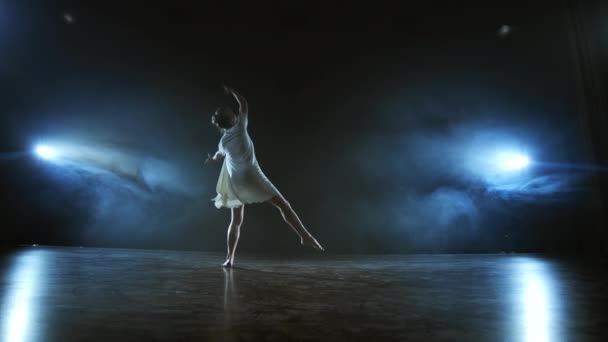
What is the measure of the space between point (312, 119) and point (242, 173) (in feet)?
8.09

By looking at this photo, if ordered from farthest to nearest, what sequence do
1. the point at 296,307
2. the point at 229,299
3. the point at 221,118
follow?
the point at 221,118 → the point at 229,299 → the point at 296,307

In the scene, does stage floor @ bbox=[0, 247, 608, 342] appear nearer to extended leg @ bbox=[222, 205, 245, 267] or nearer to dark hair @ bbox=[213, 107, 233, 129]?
extended leg @ bbox=[222, 205, 245, 267]

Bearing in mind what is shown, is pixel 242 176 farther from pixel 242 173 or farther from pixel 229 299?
pixel 229 299

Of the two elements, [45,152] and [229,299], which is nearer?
[229,299]

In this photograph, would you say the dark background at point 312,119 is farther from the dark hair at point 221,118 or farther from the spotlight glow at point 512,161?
the dark hair at point 221,118

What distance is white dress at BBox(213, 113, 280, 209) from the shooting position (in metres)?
3.29

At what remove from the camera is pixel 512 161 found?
5.36 m

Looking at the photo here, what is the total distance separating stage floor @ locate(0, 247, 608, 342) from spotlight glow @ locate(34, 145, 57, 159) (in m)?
3.52

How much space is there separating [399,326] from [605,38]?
516cm

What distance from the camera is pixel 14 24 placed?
18.1 feet

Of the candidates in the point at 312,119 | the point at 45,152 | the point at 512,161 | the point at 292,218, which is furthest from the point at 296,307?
the point at 45,152

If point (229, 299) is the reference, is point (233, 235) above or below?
above

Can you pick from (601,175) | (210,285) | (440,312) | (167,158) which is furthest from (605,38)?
(167,158)

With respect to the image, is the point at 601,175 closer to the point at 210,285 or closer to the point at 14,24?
the point at 210,285
